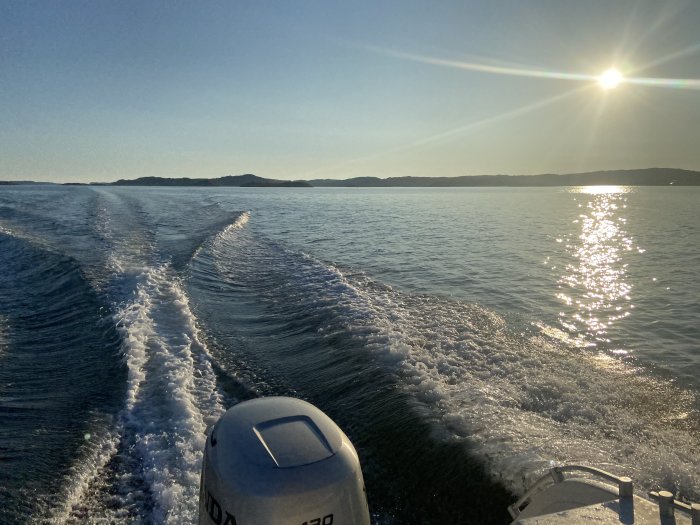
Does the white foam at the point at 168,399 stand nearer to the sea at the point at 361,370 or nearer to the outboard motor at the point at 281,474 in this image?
the sea at the point at 361,370

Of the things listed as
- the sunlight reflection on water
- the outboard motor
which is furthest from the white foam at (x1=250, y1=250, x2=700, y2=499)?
the outboard motor

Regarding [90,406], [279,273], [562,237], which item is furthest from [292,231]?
[90,406]

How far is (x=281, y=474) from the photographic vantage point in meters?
2.73

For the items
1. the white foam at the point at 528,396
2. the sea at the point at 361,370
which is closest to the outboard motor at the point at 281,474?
the sea at the point at 361,370

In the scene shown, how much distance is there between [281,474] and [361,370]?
4111mm

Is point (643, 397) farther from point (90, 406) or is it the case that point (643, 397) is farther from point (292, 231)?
point (292, 231)

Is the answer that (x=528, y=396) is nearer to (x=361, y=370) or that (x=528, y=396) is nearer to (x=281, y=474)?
(x=361, y=370)

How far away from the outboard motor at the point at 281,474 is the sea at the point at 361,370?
1.33 meters

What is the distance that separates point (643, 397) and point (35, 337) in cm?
919

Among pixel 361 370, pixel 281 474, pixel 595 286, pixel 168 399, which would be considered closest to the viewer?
pixel 281 474

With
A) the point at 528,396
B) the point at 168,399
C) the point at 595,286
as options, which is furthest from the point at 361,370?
the point at 595,286

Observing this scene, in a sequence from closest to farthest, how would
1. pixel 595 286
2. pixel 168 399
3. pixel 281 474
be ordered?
pixel 281 474, pixel 168 399, pixel 595 286

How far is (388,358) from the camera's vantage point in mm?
7090

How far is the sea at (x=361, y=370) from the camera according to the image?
14.1 feet
